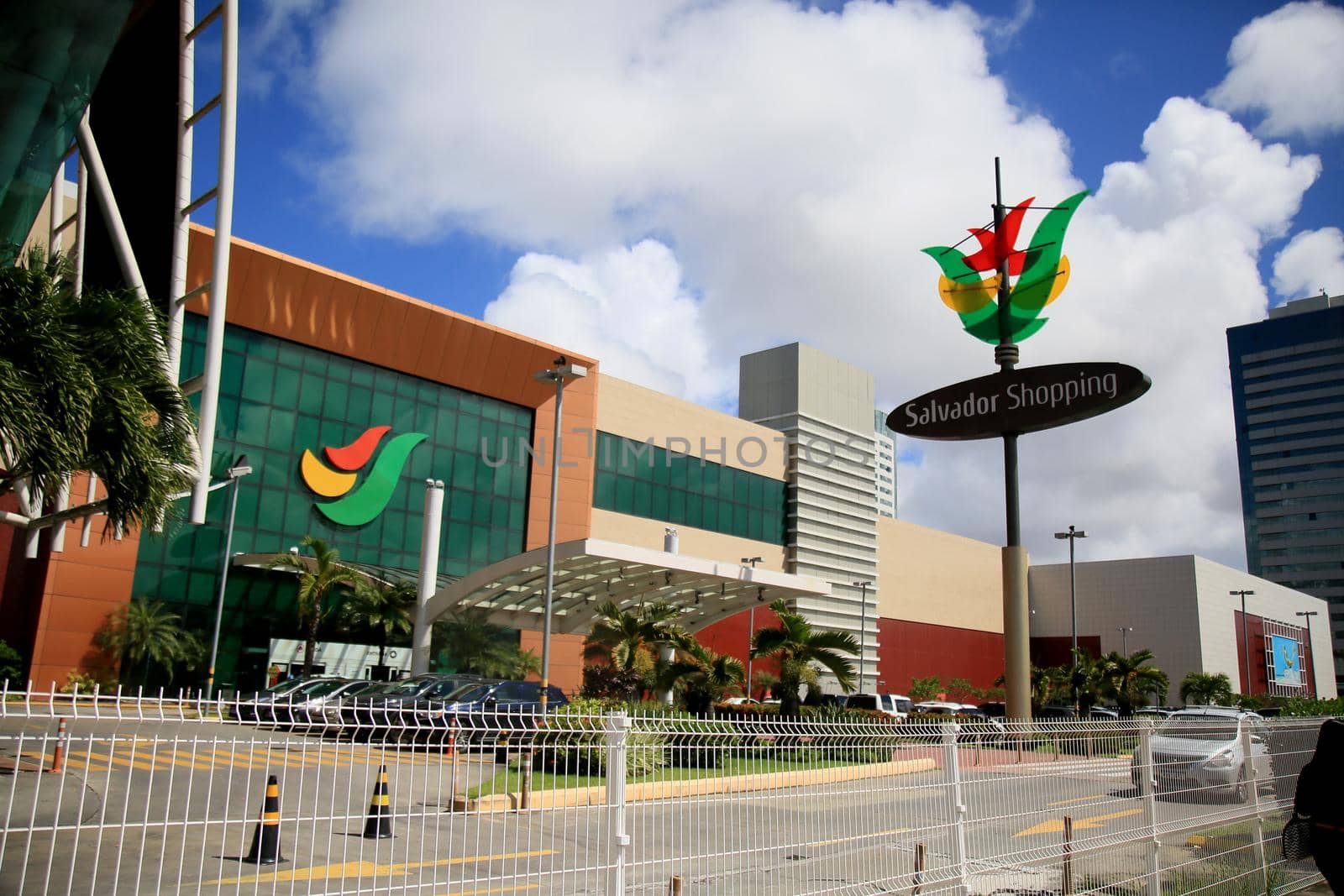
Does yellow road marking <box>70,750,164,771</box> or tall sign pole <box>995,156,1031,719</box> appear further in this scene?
tall sign pole <box>995,156,1031,719</box>

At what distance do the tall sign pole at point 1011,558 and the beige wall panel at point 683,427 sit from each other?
3083cm

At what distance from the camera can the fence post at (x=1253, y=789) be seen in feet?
33.0

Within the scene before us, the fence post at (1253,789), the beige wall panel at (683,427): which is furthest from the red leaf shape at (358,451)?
the fence post at (1253,789)

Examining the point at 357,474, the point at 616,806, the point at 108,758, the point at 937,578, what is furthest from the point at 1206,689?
the point at 108,758

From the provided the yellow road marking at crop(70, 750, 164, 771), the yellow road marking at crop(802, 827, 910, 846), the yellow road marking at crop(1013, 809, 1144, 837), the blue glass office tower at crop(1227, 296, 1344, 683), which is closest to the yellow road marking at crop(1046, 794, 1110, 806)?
the yellow road marking at crop(1013, 809, 1144, 837)

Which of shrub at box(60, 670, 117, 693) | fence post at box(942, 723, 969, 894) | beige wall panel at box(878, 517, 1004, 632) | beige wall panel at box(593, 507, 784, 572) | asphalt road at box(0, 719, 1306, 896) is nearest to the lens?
asphalt road at box(0, 719, 1306, 896)

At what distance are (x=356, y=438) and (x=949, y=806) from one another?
35376 mm

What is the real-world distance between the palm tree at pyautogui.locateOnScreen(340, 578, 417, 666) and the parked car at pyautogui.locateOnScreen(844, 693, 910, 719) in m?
16.1

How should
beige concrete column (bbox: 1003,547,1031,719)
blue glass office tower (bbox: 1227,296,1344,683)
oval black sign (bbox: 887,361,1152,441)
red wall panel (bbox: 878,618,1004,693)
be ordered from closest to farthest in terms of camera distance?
1. oval black sign (bbox: 887,361,1152,441)
2. beige concrete column (bbox: 1003,547,1031,719)
3. red wall panel (bbox: 878,618,1004,693)
4. blue glass office tower (bbox: 1227,296,1344,683)

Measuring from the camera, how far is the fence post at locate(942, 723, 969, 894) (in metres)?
7.22

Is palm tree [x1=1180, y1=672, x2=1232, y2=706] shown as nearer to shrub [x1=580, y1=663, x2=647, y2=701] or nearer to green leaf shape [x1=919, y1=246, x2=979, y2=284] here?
shrub [x1=580, y1=663, x2=647, y2=701]

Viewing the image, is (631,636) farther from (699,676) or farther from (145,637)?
(145,637)

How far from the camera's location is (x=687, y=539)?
52188 mm

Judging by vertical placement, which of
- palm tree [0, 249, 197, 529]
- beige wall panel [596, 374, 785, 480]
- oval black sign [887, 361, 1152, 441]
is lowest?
palm tree [0, 249, 197, 529]
